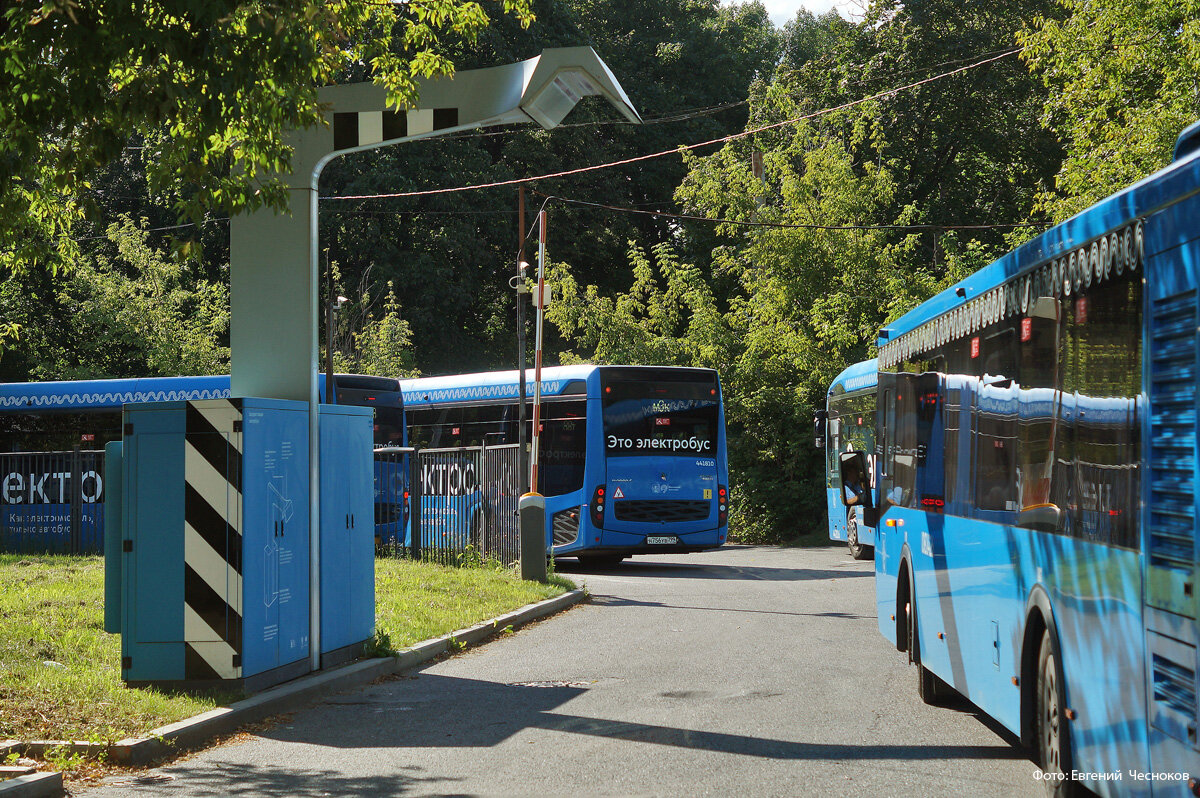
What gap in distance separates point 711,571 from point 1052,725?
1627cm

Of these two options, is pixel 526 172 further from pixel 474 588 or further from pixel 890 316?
pixel 474 588

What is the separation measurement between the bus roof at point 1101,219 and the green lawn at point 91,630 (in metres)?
5.45

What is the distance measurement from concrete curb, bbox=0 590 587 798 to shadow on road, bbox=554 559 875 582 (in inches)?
314

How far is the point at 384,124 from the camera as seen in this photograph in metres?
10.5

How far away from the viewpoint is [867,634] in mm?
12641

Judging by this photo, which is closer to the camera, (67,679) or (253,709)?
(253,709)

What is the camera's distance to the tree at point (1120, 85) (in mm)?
19234

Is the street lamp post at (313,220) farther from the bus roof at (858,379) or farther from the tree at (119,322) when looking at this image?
the tree at (119,322)

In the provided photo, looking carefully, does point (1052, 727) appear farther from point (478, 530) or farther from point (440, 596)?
point (478, 530)

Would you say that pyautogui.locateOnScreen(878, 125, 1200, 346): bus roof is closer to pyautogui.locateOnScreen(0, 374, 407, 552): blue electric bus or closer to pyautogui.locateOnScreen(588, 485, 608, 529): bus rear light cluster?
pyautogui.locateOnScreen(588, 485, 608, 529): bus rear light cluster

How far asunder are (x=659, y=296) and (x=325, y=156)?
24.2 metres

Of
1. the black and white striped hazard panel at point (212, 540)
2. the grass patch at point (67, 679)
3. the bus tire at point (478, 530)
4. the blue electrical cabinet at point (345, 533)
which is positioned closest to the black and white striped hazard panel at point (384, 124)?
the blue electrical cabinet at point (345, 533)

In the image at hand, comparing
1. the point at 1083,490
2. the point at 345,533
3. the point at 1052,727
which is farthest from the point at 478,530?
the point at 1083,490

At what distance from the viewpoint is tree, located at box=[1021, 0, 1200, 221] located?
63.1 ft
